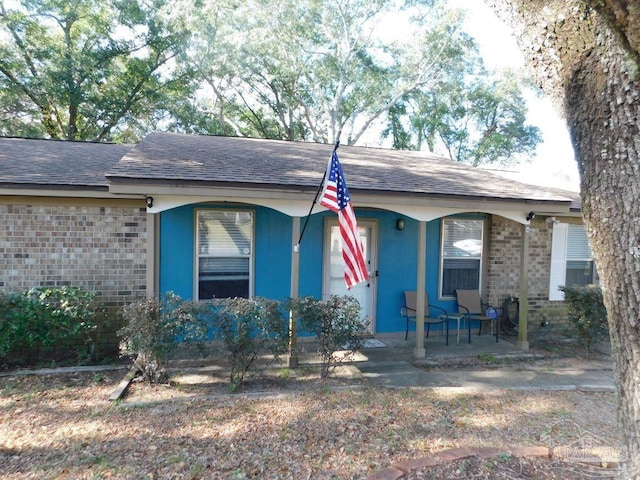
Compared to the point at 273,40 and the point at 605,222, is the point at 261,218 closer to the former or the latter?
the point at 605,222

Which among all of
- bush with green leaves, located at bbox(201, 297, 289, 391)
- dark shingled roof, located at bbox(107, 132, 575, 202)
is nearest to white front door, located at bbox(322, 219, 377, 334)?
dark shingled roof, located at bbox(107, 132, 575, 202)

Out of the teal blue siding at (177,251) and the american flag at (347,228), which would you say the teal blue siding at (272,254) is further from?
the american flag at (347,228)

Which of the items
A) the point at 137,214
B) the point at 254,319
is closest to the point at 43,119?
the point at 137,214

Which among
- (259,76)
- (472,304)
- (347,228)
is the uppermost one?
(259,76)

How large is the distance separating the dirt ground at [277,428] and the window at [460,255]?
2953 mm

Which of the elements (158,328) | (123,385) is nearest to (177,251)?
(158,328)

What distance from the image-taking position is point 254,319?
4.68 metres

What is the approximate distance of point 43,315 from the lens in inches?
198

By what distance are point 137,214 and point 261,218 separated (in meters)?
1.86

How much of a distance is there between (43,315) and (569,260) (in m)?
8.89

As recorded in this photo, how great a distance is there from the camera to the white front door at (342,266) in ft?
22.7

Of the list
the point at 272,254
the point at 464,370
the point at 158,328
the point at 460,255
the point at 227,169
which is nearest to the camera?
the point at 158,328

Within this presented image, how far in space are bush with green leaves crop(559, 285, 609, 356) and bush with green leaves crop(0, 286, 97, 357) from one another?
7.03m

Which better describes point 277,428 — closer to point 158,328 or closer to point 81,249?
point 158,328
